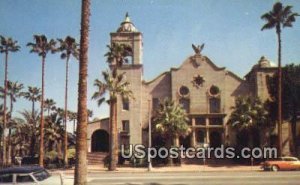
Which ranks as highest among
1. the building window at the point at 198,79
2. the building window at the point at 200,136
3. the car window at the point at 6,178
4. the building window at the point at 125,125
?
the building window at the point at 198,79

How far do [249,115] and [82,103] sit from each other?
34691 mm

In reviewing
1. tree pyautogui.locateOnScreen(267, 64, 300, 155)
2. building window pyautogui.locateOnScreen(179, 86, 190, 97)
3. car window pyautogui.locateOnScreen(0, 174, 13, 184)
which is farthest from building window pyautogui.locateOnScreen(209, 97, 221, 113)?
car window pyautogui.locateOnScreen(0, 174, 13, 184)

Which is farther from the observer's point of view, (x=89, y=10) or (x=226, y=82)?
(x=226, y=82)

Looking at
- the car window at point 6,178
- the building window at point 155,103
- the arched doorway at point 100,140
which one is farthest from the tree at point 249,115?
the car window at point 6,178

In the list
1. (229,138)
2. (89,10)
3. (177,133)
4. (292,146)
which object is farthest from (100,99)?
(89,10)

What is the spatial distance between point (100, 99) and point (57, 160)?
14121 mm

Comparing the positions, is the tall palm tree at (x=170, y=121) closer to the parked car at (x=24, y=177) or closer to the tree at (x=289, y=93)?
the tree at (x=289, y=93)

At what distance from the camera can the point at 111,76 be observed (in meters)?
43.4

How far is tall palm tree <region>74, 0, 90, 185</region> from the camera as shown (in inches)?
547

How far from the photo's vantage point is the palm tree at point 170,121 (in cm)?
4566

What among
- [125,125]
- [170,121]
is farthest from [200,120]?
[125,125]

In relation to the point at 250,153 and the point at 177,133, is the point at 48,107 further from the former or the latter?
the point at 250,153

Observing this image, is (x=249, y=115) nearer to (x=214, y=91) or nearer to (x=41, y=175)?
(x=214, y=91)

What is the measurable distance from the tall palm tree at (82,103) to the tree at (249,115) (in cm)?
3400
